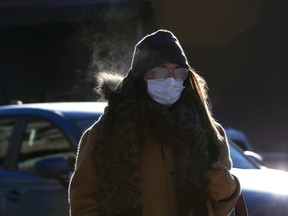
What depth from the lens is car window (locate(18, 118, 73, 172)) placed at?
579 centimetres

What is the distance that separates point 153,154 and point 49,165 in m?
2.16

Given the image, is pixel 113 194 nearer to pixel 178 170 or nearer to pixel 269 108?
pixel 178 170

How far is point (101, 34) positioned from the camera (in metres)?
17.6

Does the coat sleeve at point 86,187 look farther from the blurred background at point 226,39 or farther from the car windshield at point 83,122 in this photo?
the blurred background at point 226,39

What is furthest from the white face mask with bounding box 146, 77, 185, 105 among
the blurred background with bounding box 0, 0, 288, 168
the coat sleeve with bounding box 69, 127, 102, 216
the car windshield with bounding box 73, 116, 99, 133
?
the blurred background with bounding box 0, 0, 288, 168

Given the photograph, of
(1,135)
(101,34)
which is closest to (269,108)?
(101,34)

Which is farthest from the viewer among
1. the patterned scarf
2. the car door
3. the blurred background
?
the blurred background

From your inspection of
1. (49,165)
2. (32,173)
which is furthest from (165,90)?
(32,173)

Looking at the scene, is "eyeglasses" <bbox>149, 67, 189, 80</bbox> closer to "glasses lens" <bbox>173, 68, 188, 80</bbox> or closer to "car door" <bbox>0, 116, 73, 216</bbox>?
"glasses lens" <bbox>173, 68, 188, 80</bbox>

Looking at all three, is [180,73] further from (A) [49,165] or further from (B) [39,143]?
(B) [39,143]

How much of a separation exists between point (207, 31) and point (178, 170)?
14.6m

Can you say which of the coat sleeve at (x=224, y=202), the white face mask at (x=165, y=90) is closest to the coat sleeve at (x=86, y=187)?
the white face mask at (x=165, y=90)

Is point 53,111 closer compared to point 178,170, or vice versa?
point 178,170

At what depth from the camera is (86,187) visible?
3.27 m
